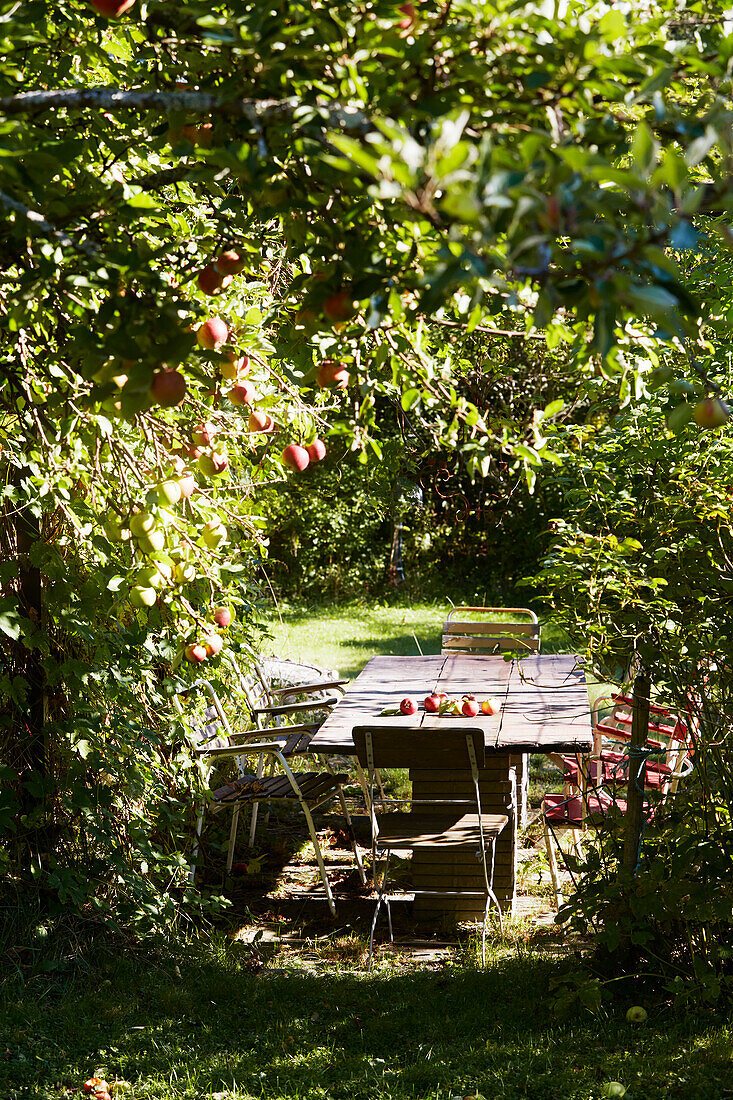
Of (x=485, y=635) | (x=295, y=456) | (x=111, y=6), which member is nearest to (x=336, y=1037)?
(x=295, y=456)

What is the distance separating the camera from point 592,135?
130 cm

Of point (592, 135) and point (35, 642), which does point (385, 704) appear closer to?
point (35, 642)

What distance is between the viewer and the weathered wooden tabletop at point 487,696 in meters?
3.55

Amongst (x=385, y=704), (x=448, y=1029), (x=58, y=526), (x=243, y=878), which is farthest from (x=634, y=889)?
(x=58, y=526)

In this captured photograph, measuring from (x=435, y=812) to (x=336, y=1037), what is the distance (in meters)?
1.10

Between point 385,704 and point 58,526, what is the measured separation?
1.60m

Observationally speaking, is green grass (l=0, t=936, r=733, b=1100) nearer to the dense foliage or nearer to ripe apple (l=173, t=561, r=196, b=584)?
the dense foliage

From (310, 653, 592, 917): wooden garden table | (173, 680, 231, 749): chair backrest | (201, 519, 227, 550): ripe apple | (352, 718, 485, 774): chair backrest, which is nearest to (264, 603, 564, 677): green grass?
(310, 653, 592, 917): wooden garden table

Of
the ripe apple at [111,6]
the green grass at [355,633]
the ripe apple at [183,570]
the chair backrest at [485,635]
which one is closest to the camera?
the ripe apple at [111,6]

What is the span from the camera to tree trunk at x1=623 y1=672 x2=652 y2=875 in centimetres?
306

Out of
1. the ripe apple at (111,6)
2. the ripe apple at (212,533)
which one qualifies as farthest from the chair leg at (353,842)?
the ripe apple at (111,6)

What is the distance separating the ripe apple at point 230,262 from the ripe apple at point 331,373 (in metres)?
0.26

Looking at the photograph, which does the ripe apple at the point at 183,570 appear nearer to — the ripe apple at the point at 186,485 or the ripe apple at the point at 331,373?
the ripe apple at the point at 186,485

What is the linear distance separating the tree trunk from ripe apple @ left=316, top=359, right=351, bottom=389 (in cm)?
158
